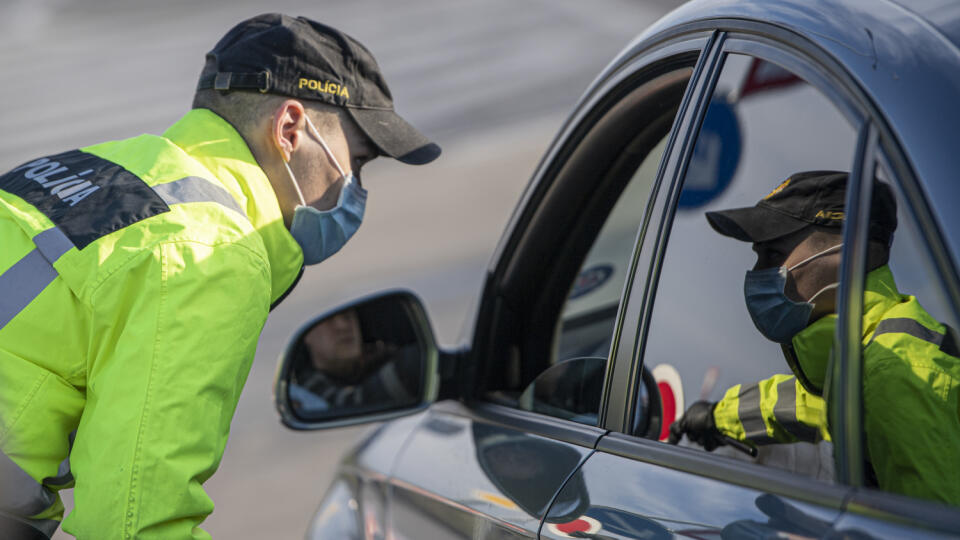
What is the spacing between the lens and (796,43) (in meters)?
1.55

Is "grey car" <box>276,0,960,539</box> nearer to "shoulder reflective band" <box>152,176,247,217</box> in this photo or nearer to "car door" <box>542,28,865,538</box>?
"car door" <box>542,28,865,538</box>

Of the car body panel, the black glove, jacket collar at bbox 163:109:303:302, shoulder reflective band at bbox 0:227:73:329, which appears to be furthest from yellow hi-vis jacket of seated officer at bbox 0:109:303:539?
the black glove

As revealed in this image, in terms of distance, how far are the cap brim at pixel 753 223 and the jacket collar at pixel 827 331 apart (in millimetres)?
175

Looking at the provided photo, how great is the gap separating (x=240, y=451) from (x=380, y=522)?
11.3 ft

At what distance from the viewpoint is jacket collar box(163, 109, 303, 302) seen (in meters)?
2.23

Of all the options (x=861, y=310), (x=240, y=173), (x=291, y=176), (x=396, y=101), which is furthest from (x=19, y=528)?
(x=396, y=101)

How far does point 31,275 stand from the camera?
1.92 meters

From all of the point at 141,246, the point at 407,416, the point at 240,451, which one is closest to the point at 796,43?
the point at 141,246

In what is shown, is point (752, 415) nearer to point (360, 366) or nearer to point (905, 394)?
point (905, 394)

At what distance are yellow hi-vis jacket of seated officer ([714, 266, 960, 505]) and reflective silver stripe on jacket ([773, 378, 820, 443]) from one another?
0.12 feet

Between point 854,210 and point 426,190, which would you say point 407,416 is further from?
point 426,190

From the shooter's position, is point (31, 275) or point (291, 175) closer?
point (31, 275)

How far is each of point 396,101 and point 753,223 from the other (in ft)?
40.5

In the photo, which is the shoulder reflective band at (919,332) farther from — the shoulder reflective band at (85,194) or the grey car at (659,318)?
the shoulder reflective band at (85,194)
